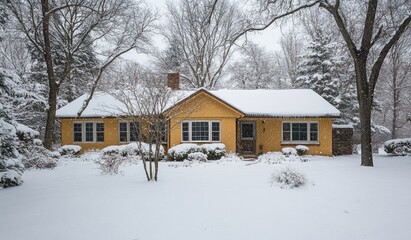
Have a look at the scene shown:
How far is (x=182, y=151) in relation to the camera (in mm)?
18172

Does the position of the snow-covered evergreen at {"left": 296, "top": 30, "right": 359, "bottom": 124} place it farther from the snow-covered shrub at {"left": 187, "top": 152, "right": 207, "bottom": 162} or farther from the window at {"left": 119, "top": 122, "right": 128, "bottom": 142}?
the window at {"left": 119, "top": 122, "right": 128, "bottom": 142}

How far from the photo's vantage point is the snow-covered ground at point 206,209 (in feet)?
18.2

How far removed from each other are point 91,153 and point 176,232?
1728 cm

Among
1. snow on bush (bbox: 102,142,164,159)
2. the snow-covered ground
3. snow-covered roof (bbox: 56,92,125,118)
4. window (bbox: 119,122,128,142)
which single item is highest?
snow-covered roof (bbox: 56,92,125,118)

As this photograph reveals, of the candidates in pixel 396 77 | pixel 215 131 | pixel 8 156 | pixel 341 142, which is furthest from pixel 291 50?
pixel 8 156

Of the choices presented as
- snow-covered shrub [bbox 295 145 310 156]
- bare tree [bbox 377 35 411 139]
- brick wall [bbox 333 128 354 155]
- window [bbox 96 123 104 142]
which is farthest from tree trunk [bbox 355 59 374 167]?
window [bbox 96 123 104 142]

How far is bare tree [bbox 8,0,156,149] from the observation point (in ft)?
63.1

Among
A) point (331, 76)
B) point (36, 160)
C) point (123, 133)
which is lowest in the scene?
point (36, 160)

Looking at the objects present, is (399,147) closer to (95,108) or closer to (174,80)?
(174,80)

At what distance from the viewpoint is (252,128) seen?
22.0m

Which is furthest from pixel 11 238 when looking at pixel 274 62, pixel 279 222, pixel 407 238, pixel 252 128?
pixel 274 62

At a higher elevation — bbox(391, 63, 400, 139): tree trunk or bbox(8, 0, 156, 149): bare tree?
bbox(8, 0, 156, 149): bare tree

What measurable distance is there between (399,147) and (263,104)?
9.84 metres

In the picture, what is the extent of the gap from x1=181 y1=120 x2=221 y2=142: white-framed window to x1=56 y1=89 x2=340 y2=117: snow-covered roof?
6.23ft
